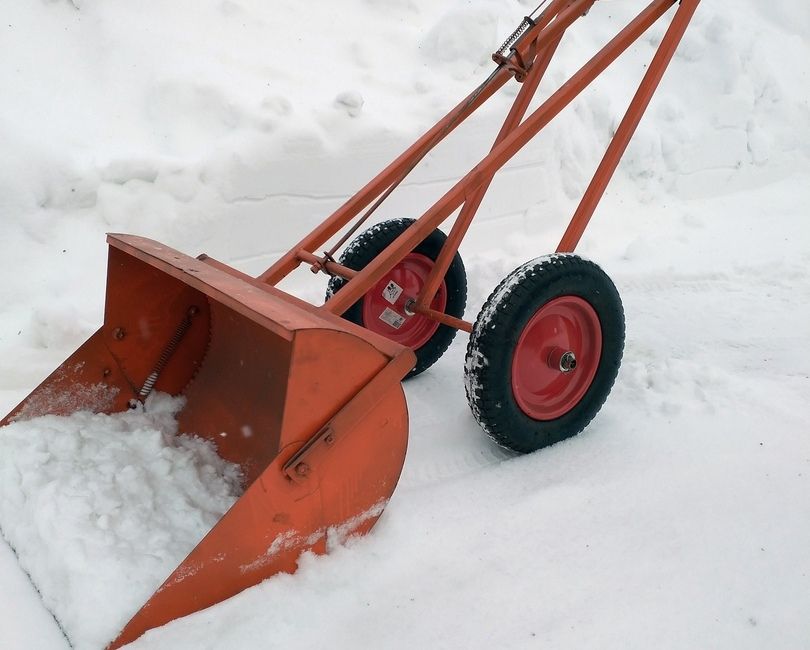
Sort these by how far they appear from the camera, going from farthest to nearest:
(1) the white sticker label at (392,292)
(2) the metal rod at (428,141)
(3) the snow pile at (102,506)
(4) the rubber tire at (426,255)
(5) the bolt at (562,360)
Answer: (1) the white sticker label at (392,292) < (4) the rubber tire at (426,255) < (2) the metal rod at (428,141) < (5) the bolt at (562,360) < (3) the snow pile at (102,506)

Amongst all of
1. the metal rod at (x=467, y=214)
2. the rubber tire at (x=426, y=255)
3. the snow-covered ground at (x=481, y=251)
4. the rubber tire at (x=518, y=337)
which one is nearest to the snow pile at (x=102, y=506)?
the snow-covered ground at (x=481, y=251)

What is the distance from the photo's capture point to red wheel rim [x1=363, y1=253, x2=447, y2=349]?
314 cm

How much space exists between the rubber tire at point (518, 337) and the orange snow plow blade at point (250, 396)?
44 cm

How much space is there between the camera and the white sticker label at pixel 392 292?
124 inches

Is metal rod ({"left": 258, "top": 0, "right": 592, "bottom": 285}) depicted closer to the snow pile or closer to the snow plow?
→ the snow plow

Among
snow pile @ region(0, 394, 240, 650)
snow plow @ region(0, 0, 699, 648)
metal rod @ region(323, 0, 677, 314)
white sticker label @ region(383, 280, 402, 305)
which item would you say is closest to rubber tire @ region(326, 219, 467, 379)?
snow plow @ region(0, 0, 699, 648)

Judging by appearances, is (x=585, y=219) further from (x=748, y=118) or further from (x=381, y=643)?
(x=748, y=118)

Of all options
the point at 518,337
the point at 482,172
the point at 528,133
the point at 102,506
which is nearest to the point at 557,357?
the point at 518,337

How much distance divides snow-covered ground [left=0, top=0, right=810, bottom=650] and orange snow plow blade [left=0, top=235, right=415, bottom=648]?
0.44 feet

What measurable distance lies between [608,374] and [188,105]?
314 cm

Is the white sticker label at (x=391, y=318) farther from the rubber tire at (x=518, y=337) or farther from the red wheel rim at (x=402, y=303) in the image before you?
the rubber tire at (x=518, y=337)

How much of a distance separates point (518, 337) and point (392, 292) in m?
0.94

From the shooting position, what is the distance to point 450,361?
3.48m

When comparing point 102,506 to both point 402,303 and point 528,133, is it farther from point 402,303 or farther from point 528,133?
point 528,133
